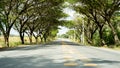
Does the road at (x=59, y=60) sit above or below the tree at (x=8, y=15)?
below

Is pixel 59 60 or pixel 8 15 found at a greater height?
pixel 8 15

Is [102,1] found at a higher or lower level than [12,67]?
higher

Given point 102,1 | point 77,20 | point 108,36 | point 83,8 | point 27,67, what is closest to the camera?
point 27,67

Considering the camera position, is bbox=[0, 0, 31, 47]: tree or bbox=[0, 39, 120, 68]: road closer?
bbox=[0, 39, 120, 68]: road

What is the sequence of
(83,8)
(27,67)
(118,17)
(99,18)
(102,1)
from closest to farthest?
(27,67) → (102,1) → (83,8) → (99,18) → (118,17)

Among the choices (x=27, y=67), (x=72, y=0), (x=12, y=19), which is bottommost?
(x=27, y=67)

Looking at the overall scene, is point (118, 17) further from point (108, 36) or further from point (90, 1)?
point (90, 1)

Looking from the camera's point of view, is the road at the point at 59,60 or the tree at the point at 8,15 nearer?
the road at the point at 59,60

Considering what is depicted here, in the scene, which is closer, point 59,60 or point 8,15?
point 59,60

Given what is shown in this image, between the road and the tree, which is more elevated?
the tree

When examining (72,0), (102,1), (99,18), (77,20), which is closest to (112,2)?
(102,1)

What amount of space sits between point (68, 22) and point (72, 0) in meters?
35.8

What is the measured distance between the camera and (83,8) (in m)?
49.0

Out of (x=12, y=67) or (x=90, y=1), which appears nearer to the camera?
(x=12, y=67)
